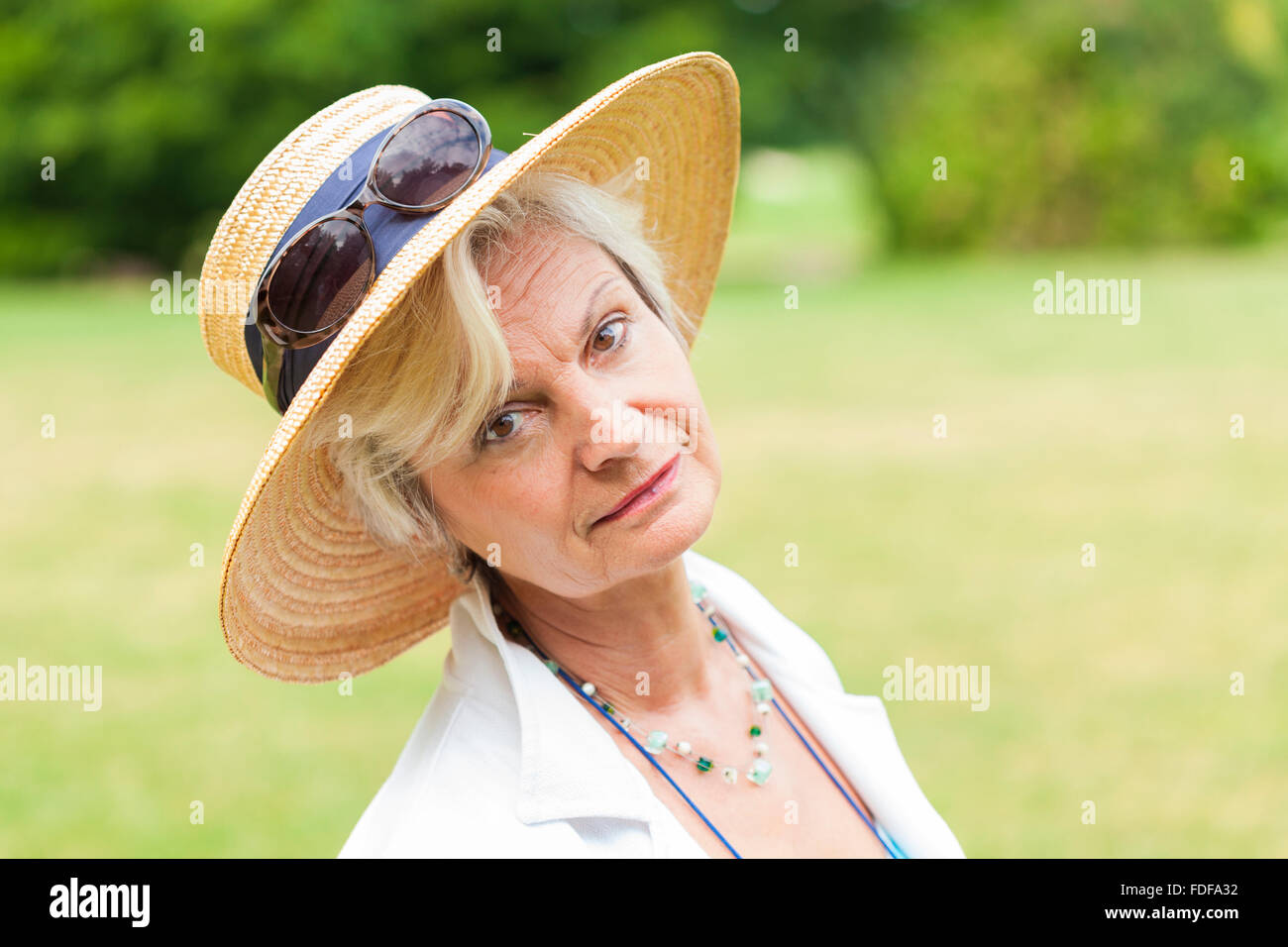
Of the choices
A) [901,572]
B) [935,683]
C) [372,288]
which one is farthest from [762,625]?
[901,572]

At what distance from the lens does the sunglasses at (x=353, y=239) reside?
60.2 inches

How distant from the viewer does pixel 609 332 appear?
1.62 m

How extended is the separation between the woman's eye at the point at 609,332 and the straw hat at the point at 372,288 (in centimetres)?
23

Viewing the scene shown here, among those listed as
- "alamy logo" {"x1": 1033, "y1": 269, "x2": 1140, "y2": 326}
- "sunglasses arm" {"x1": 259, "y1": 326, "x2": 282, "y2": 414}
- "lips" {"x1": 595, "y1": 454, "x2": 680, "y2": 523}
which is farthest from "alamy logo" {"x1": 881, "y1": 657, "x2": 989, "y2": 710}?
"alamy logo" {"x1": 1033, "y1": 269, "x2": 1140, "y2": 326}

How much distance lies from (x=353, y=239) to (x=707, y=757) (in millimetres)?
890

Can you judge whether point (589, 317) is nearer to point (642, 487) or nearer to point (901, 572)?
point (642, 487)

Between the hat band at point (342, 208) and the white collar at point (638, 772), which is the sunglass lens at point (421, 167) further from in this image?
the white collar at point (638, 772)

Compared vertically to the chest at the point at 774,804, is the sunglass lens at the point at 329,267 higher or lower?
higher

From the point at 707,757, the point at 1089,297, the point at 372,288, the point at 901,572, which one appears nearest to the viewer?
the point at 372,288

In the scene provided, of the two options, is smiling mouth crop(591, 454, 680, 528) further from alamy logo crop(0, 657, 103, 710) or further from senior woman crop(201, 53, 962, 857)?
alamy logo crop(0, 657, 103, 710)

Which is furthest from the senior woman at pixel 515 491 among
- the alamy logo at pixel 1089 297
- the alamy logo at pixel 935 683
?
the alamy logo at pixel 1089 297

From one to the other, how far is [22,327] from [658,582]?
1340 cm
